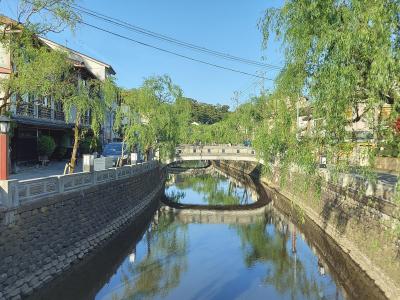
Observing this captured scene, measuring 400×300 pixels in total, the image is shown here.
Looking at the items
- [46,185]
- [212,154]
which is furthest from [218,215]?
[46,185]

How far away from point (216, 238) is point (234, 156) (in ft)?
72.2

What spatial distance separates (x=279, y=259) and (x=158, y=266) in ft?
18.5

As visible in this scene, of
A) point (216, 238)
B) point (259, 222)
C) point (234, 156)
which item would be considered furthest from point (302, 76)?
point (234, 156)

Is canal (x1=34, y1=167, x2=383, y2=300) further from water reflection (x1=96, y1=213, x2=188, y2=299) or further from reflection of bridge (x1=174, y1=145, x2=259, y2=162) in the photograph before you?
reflection of bridge (x1=174, y1=145, x2=259, y2=162)

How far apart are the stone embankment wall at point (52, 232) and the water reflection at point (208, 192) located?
16765 millimetres

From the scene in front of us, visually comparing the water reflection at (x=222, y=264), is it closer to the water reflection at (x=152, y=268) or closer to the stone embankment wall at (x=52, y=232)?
the water reflection at (x=152, y=268)

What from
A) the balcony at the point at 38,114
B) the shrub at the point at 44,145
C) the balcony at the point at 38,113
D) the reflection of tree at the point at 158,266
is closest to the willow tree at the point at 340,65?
the reflection of tree at the point at 158,266

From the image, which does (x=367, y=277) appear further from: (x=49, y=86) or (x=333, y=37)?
(x=49, y=86)

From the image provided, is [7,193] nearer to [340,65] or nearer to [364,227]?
[340,65]

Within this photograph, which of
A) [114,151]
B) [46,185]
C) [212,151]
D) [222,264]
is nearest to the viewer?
[46,185]

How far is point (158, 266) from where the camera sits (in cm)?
1862

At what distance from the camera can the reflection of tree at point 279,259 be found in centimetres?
1614

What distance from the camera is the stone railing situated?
11.8 m

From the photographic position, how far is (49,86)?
15.3m
